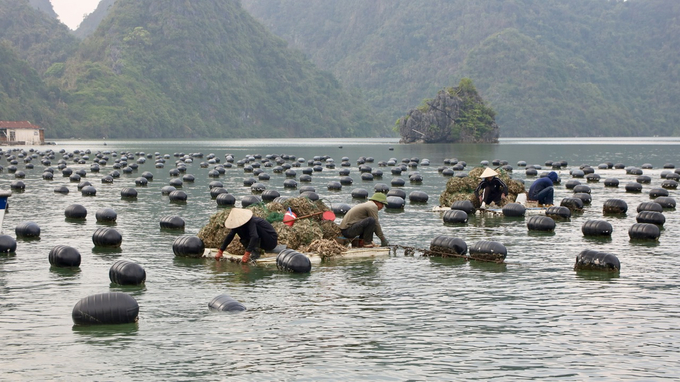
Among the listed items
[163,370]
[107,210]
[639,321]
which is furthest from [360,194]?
[163,370]

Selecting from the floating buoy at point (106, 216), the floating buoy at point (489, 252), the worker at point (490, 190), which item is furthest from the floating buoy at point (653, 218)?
the floating buoy at point (106, 216)

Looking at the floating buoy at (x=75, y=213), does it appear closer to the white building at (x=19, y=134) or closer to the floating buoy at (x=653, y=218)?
the floating buoy at (x=653, y=218)

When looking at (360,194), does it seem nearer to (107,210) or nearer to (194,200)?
(194,200)

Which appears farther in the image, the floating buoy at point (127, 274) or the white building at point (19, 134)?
the white building at point (19, 134)

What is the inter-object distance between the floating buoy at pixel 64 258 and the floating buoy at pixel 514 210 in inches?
786

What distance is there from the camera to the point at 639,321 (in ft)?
56.0

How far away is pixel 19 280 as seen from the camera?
21.8 m

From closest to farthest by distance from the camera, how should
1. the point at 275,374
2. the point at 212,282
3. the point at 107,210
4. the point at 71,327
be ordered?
1. the point at 275,374
2. the point at 71,327
3. the point at 212,282
4. the point at 107,210

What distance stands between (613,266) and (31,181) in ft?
167

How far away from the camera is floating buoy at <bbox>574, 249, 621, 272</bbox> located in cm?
2275

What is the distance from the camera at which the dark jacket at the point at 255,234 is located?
2350cm

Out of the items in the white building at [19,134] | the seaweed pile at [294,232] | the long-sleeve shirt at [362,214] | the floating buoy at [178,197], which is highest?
the long-sleeve shirt at [362,214]

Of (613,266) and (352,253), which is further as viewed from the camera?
(352,253)

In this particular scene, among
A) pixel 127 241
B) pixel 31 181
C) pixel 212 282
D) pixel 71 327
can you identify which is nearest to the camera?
pixel 71 327
